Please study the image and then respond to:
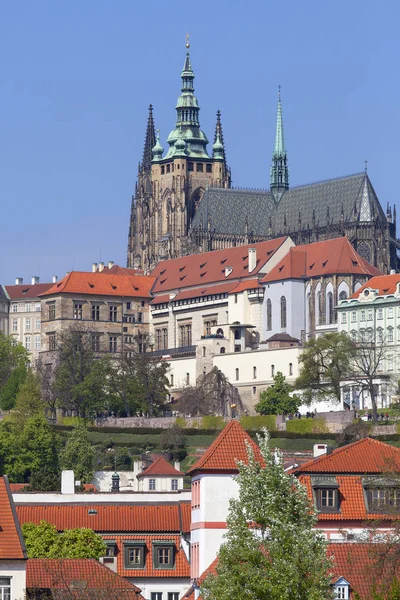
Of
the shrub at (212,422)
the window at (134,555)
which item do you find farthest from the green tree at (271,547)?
the shrub at (212,422)

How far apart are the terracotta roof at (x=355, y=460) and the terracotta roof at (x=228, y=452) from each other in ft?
7.34

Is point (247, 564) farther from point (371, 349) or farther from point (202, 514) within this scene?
point (371, 349)

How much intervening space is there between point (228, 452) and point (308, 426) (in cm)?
7751

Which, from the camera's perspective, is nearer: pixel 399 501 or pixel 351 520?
pixel 399 501

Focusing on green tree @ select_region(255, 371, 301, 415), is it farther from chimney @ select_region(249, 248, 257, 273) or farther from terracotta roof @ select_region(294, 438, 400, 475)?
terracotta roof @ select_region(294, 438, 400, 475)

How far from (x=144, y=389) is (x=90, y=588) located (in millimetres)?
102699

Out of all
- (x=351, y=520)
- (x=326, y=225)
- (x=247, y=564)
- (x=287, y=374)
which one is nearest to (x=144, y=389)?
(x=287, y=374)

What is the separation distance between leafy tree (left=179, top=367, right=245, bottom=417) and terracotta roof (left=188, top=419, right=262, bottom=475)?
9026cm

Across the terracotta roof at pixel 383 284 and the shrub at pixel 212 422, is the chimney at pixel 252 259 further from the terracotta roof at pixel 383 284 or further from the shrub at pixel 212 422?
the shrub at pixel 212 422

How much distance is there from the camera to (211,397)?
15512 cm

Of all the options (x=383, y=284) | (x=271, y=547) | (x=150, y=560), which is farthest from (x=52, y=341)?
(x=271, y=547)

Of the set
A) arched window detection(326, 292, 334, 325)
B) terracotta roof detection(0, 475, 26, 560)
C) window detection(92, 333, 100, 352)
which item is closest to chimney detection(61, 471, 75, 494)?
terracotta roof detection(0, 475, 26, 560)

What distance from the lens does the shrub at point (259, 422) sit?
458 ft

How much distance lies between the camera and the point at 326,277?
167m
